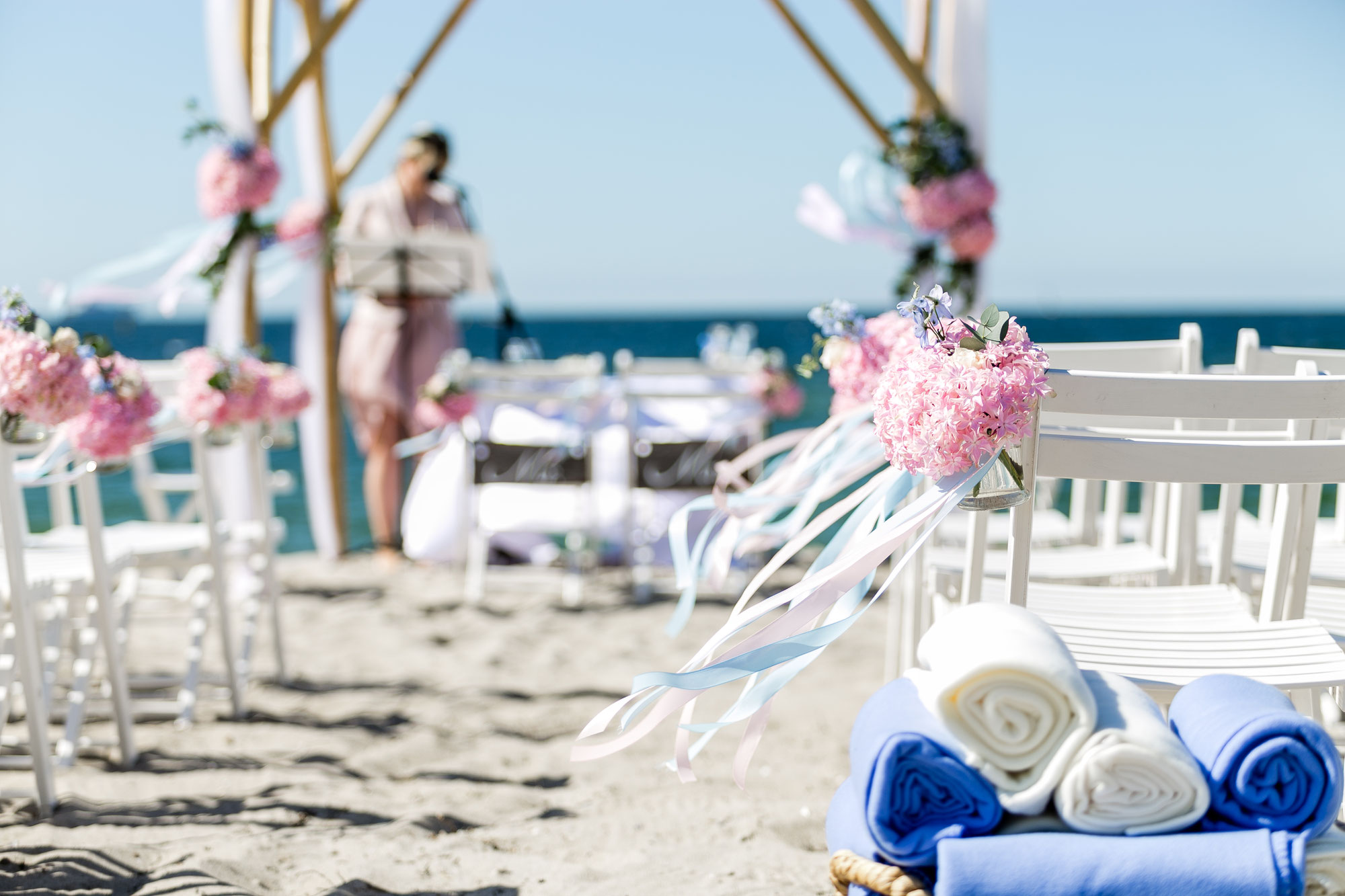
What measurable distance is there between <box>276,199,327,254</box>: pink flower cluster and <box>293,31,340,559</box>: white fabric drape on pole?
0.07 m

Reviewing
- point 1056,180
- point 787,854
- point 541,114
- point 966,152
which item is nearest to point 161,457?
point 966,152

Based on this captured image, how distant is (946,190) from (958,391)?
3.54 meters

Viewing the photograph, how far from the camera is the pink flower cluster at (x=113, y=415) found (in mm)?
2592

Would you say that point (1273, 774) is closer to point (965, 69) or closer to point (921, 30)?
point (965, 69)

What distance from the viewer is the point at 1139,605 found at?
2193 millimetres

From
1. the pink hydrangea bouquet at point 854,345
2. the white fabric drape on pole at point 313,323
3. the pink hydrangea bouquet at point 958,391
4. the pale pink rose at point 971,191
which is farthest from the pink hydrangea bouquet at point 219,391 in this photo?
the pale pink rose at point 971,191

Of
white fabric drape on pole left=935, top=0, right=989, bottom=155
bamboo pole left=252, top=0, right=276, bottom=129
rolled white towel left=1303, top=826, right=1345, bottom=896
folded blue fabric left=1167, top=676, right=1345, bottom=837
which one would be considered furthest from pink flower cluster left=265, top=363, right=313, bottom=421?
white fabric drape on pole left=935, top=0, right=989, bottom=155

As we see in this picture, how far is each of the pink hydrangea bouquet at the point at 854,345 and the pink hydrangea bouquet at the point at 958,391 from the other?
811mm

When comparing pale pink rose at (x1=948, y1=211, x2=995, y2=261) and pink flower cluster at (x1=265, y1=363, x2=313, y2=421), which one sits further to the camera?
pale pink rose at (x1=948, y1=211, x2=995, y2=261)

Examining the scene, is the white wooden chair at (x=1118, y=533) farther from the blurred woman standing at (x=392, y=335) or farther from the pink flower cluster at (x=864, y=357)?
the blurred woman standing at (x=392, y=335)

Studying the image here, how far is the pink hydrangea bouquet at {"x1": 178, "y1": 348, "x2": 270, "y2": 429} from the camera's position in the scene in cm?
331

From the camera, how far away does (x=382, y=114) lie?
5621 millimetres

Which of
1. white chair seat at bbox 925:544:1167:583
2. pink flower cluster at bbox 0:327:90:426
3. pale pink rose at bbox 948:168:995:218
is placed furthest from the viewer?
pale pink rose at bbox 948:168:995:218

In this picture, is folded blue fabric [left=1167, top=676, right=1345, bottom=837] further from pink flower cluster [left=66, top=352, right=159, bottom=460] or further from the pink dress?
the pink dress
